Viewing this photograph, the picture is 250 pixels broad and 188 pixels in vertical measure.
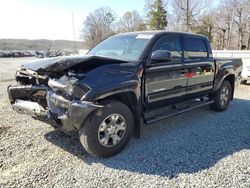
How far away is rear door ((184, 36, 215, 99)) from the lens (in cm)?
502

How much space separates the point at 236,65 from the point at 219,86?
1.06 metres

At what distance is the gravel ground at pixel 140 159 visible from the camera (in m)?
3.07

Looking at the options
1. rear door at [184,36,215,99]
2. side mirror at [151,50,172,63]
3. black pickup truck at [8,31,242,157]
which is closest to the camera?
black pickup truck at [8,31,242,157]

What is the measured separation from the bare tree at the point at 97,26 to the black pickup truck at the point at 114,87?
58.3 metres

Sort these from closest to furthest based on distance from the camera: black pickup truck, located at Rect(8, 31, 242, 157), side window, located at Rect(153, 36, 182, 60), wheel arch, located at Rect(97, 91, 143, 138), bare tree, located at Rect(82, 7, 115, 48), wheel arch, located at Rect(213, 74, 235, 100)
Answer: black pickup truck, located at Rect(8, 31, 242, 157), wheel arch, located at Rect(97, 91, 143, 138), side window, located at Rect(153, 36, 182, 60), wheel arch, located at Rect(213, 74, 235, 100), bare tree, located at Rect(82, 7, 115, 48)

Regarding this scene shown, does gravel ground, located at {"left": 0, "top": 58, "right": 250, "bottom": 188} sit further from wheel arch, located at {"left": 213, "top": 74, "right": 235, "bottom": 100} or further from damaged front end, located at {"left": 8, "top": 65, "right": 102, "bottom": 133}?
wheel arch, located at {"left": 213, "top": 74, "right": 235, "bottom": 100}

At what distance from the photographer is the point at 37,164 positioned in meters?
3.42

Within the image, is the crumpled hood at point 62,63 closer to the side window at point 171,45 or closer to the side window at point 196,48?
the side window at point 171,45

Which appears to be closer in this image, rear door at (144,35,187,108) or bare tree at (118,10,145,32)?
rear door at (144,35,187,108)

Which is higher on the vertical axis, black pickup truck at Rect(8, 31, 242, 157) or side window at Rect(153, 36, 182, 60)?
side window at Rect(153, 36, 182, 60)

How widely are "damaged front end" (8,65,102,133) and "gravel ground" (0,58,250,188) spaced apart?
0.59 metres

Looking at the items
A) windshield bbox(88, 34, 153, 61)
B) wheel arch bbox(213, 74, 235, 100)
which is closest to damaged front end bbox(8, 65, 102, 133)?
windshield bbox(88, 34, 153, 61)

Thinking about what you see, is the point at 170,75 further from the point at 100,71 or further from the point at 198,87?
the point at 100,71

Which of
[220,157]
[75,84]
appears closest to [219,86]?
[220,157]
